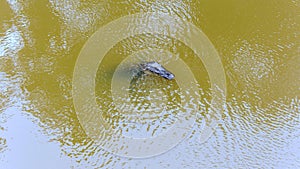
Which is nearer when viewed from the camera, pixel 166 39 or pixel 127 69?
pixel 127 69

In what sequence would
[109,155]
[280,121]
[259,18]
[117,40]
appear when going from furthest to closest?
[259,18] < [117,40] < [280,121] < [109,155]

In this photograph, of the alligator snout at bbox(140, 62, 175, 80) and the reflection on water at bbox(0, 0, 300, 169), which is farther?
the alligator snout at bbox(140, 62, 175, 80)

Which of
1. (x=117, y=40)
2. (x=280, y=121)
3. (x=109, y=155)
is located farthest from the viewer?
(x=117, y=40)

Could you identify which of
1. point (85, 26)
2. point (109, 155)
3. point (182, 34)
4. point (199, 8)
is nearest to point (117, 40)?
point (85, 26)

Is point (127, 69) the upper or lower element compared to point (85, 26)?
lower

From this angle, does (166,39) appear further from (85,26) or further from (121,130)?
→ (121,130)

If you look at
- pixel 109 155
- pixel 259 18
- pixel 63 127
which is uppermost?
pixel 259 18

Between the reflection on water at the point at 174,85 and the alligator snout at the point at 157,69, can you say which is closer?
the reflection on water at the point at 174,85
